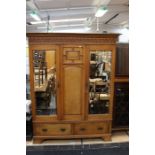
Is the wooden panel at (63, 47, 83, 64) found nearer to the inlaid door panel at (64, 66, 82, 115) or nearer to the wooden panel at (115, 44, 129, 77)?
the inlaid door panel at (64, 66, 82, 115)

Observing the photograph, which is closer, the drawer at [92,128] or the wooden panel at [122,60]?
the drawer at [92,128]

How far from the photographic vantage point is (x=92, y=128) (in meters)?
3.86

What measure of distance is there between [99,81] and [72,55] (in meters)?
0.62

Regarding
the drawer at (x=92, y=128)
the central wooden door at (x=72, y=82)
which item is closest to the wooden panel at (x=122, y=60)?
the central wooden door at (x=72, y=82)

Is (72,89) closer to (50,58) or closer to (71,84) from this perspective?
(71,84)

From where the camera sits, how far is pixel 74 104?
3779mm

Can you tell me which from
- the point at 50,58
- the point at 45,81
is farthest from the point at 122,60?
the point at 45,81

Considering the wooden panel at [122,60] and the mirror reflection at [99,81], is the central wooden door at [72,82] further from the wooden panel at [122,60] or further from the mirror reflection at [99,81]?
the wooden panel at [122,60]

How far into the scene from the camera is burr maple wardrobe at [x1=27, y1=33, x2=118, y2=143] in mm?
3635

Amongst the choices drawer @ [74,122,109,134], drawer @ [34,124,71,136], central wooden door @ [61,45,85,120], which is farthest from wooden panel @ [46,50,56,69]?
drawer @ [74,122,109,134]

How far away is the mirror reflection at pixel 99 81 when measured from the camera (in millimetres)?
3743
